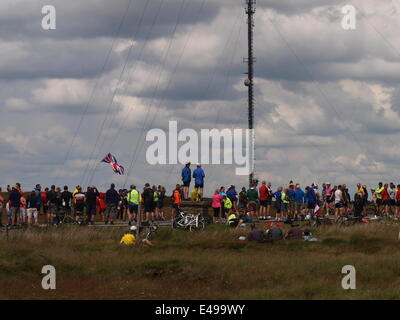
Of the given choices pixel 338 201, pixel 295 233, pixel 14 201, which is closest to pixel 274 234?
pixel 295 233

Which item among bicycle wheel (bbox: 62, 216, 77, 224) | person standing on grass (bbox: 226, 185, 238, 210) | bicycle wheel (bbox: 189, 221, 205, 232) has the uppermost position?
person standing on grass (bbox: 226, 185, 238, 210)

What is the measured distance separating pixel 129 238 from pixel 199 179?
244 inches

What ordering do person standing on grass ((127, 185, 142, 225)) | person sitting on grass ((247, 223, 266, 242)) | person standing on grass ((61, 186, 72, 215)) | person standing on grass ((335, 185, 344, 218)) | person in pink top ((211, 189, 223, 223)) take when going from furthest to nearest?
1. person standing on grass ((335, 185, 344, 218))
2. person in pink top ((211, 189, 223, 223))
3. person standing on grass ((61, 186, 72, 215))
4. person standing on grass ((127, 185, 142, 225))
5. person sitting on grass ((247, 223, 266, 242))

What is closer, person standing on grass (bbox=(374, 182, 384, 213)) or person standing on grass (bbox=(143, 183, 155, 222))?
person standing on grass (bbox=(143, 183, 155, 222))

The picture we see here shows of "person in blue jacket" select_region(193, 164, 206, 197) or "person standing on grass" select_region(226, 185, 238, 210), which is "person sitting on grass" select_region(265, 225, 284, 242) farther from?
"person standing on grass" select_region(226, 185, 238, 210)

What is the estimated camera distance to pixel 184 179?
39.7m

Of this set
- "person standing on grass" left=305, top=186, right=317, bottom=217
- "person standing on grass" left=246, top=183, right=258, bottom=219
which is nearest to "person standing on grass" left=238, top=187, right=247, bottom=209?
"person standing on grass" left=246, top=183, right=258, bottom=219

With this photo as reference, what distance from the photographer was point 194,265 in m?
30.8

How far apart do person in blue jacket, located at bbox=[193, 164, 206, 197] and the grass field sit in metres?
3.03

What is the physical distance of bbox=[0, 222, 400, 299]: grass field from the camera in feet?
89.1

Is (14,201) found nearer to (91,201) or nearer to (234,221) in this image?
(91,201)

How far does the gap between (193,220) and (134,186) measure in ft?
10.5
